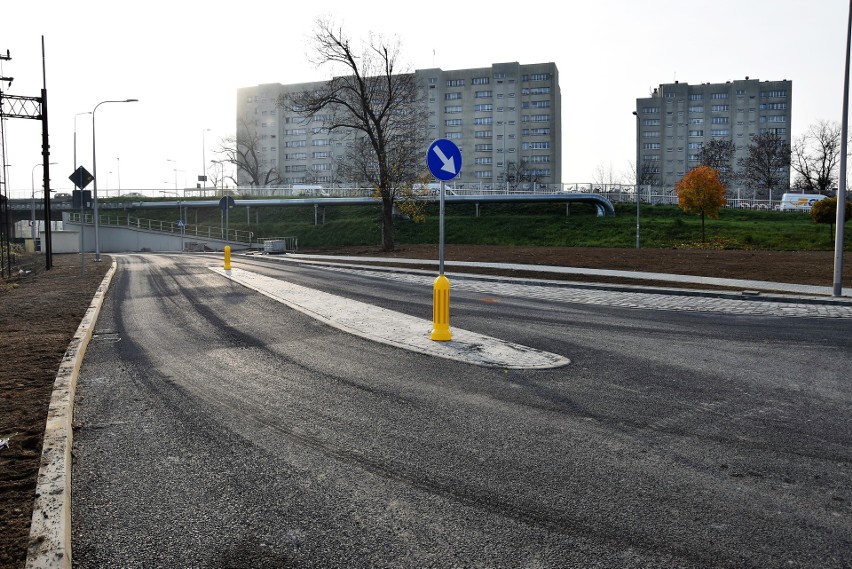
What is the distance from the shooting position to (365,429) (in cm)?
548

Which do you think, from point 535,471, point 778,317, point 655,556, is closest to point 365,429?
point 535,471

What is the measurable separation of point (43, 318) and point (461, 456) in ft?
34.7

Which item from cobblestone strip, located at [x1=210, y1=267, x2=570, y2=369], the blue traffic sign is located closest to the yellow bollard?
cobblestone strip, located at [x1=210, y1=267, x2=570, y2=369]

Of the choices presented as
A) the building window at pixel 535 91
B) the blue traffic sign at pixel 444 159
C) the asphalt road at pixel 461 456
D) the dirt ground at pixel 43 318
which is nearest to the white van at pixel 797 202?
the dirt ground at pixel 43 318

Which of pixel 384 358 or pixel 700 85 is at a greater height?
pixel 700 85

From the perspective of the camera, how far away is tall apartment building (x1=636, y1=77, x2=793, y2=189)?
11888 centimetres

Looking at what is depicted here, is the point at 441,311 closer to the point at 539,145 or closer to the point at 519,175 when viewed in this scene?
the point at 519,175

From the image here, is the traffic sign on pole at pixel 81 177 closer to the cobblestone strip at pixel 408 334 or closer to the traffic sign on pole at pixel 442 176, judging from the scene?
the cobblestone strip at pixel 408 334

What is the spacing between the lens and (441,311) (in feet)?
32.1

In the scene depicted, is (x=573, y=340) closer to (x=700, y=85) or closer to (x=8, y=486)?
(x=8, y=486)

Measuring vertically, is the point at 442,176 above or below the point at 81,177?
below

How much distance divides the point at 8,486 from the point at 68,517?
712mm

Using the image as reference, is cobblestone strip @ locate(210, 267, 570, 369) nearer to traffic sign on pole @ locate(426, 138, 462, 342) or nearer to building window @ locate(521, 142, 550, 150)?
traffic sign on pole @ locate(426, 138, 462, 342)

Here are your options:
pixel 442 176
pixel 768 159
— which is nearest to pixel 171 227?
pixel 442 176
